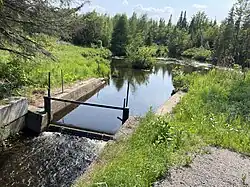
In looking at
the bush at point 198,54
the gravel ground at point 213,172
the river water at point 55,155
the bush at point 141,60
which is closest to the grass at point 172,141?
the gravel ground at point 213,172

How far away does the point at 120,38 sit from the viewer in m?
44.9

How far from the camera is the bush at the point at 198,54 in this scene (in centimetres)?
5103

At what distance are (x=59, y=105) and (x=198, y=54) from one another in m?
44.9

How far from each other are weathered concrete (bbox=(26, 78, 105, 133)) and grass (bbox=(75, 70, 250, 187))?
379 centimetres

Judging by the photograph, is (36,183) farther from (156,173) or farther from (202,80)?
(202,80)

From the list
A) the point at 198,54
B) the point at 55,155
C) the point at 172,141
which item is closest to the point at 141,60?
the point at 55,155

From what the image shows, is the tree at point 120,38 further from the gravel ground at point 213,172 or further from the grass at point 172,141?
the gravel ground at point 213,172

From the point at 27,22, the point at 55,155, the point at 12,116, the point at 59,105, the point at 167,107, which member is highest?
the point at 27,22

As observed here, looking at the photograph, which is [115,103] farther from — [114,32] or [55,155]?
[114,32]

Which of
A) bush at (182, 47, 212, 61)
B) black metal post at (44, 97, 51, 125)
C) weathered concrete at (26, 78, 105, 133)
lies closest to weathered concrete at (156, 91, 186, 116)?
black metal post at (44, 97, 51, 125)

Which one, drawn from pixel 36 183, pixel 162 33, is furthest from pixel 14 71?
pixel 162 33

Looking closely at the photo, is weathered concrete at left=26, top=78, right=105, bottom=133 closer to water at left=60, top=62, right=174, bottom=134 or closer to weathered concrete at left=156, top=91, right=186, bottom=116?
water at left=60, top=62, right=174, bottom=134

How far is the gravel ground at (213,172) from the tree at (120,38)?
132 feet

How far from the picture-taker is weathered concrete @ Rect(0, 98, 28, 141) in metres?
7.97
